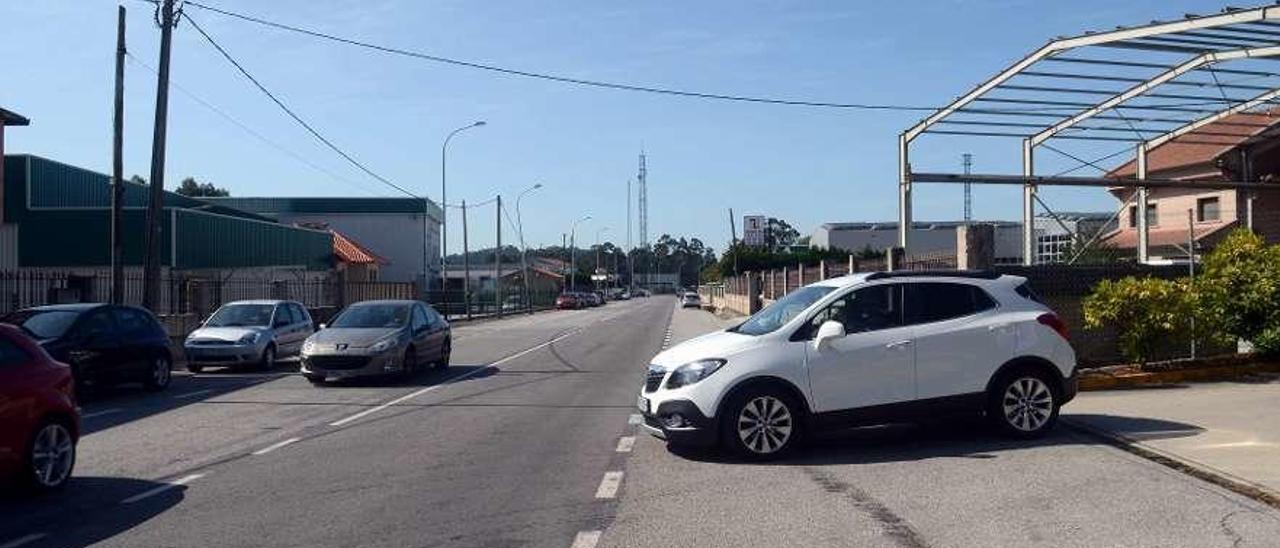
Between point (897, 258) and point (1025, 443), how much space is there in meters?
8.20

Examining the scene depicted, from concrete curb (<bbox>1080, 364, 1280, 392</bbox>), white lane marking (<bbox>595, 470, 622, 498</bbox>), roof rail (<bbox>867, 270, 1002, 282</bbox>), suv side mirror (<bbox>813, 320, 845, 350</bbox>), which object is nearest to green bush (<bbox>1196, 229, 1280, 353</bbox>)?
concrete curb (<bbox>1080, 364, 1280, 392</bbox>)

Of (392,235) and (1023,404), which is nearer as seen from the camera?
(1023,404)

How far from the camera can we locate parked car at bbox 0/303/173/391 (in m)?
16.9

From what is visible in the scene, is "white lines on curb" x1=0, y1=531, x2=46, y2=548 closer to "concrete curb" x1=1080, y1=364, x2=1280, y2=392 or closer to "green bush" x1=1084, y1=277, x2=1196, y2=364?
"concrete curb" x1=1080, y1=364, x2=1280, y2=392

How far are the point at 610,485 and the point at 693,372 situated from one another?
1.47 meters

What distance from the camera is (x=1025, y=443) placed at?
36.4 feet

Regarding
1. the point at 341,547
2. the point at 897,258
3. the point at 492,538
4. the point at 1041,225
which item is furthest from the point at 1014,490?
the point at 1041,225

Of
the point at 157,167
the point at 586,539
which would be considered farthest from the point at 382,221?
the point at 586,539

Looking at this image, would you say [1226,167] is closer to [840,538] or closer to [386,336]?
[386,336]

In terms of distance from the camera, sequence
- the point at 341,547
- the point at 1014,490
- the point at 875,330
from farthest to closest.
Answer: the point at 875,330 → the point at 1014,490 → the point at 341,547

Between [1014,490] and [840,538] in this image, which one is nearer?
[840,538]

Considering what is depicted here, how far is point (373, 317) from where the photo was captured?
2064 cm

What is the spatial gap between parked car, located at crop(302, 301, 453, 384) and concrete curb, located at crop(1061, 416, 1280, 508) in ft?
36.1

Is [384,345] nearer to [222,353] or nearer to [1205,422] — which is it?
[222,353]
